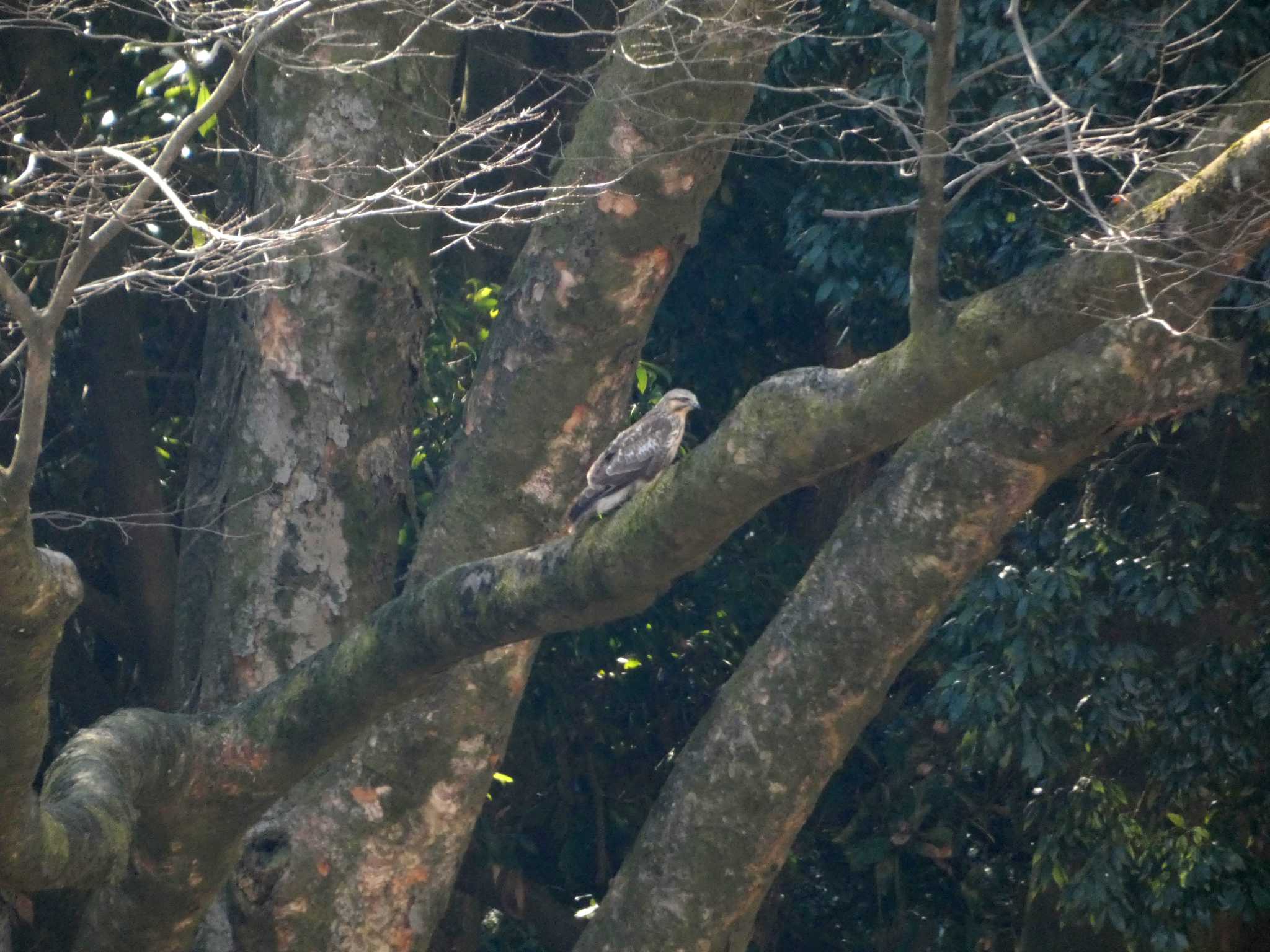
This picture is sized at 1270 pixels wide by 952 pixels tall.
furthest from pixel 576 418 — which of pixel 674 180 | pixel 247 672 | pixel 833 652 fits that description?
pixel 247 672

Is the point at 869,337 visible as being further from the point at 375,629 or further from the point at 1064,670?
the point at 375,629

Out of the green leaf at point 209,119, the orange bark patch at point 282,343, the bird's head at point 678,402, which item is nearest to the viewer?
the green leaf at point 209,119

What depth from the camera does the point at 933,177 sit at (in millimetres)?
4203

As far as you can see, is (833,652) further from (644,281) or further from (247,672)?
(247,672)

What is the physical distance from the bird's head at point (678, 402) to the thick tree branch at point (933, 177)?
95.8 inches

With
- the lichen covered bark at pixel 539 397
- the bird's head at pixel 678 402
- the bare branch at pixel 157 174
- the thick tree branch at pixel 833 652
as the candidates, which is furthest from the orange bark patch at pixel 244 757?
the bird's head at pixel 678 402

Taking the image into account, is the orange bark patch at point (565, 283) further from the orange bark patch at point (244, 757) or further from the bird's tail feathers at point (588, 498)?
the orange bark patch at point (244, 757)

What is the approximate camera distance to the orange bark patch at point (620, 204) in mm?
5910

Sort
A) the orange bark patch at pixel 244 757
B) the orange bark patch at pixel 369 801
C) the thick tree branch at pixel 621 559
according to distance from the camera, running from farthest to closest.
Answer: the orange bark patch at pixel 369 801, the orange bark patch at pixel 244 757, the thick tree branch at pixel 621 559

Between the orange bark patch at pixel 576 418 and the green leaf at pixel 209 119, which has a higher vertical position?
the green leaf at pixel 209 119

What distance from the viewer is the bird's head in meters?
6.70

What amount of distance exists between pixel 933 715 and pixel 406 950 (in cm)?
265

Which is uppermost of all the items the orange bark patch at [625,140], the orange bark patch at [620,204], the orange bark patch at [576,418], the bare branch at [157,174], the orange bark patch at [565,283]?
the bare branch at [157,174]

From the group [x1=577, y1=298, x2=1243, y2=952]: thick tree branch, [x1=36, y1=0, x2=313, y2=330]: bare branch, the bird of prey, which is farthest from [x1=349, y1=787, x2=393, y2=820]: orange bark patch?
[x1=36, y1=0, x2=313, y2=330]: bare branch
